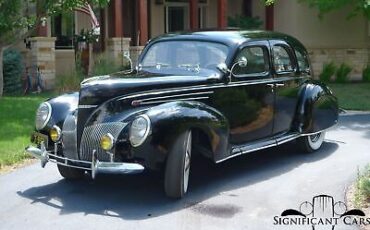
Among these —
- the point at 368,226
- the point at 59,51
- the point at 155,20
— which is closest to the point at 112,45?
the point at 59,51

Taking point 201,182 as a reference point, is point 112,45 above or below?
above

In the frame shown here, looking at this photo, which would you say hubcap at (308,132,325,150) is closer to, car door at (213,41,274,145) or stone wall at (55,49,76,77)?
car door at (213,41,274,145)

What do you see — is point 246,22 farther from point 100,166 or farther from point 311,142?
point 100,166

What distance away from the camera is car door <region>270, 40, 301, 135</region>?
734 cm

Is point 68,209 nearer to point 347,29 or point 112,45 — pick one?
point 112,45

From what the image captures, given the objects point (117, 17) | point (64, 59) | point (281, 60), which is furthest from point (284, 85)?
point (64, 59)

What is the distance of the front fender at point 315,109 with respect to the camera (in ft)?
25.2

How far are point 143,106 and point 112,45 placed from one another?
38.6 feet

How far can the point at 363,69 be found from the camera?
1978cm

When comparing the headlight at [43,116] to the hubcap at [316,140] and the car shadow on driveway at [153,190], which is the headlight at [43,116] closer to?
the car shadow on driveway at [153,190]

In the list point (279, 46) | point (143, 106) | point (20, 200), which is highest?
point (279, 46)

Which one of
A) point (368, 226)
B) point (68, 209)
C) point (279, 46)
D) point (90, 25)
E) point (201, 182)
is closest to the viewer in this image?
point (368, 226)

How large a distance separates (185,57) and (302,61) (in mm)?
2091

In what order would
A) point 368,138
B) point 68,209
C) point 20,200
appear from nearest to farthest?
1. point 68,209
2. point 20,200
3. point 368,138
